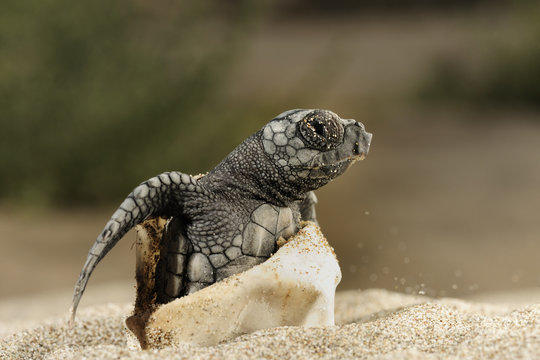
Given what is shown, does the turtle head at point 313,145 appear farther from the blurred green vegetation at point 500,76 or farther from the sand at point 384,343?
the blurred green vegetation at point 500,76

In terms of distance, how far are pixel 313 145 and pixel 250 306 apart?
427 mm

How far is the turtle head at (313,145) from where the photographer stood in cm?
135

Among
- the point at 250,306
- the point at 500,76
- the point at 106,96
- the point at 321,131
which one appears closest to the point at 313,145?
the point at 321,131

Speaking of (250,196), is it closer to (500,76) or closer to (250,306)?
(250,306)

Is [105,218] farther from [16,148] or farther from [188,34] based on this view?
[188,34]

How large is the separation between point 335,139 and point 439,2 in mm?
14267

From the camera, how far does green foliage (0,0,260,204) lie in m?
5.00

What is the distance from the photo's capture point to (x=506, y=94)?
9.54 m

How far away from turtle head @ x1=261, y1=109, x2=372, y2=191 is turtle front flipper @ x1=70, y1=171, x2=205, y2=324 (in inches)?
9.1

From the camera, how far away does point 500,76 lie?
9.42m

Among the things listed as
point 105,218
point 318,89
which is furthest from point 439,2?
point 105,218

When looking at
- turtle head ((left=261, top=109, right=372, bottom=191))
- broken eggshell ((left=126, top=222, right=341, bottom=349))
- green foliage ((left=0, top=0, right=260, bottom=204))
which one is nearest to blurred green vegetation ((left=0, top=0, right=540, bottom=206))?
green foliage ((left=0, top=0, right=260, bottom=204))

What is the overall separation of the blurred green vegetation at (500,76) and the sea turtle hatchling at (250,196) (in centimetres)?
884

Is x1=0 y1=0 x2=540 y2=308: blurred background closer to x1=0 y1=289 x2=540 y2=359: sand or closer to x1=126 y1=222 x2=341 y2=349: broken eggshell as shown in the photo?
x1=0 y1=289 x2=540 y2=359: sand
